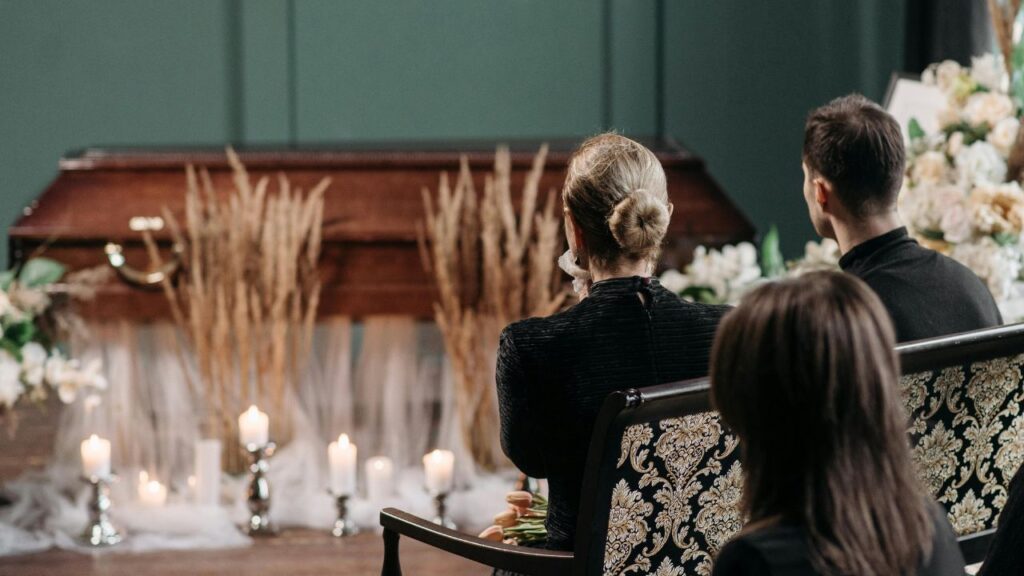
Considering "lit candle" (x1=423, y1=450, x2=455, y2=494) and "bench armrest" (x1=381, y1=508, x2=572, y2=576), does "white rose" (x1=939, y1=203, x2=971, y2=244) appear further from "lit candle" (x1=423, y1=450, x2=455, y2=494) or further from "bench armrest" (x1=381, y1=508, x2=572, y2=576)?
"bench armrest" (x1=381, y1=508, x2=572, y2=576)

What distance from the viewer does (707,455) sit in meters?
1.57

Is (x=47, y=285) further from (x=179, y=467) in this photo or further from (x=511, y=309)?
(x=511, y=309)

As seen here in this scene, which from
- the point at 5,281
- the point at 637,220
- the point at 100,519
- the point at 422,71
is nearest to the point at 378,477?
the point at 100,519

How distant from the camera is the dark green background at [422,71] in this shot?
494 cm

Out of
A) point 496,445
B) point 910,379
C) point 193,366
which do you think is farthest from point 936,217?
point 193,366

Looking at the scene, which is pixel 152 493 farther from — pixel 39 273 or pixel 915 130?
pixel 915 130

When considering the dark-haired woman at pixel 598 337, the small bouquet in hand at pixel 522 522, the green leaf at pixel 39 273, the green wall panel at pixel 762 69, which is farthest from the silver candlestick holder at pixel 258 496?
the green wall panel at pixel 762 69

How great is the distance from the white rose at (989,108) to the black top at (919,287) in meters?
0.89

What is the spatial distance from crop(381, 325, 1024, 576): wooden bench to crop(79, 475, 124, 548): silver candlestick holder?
1.37 meters

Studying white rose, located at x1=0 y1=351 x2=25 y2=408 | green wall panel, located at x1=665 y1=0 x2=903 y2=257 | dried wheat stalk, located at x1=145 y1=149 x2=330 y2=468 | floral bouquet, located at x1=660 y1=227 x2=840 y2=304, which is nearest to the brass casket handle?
dried wheat stalk, located at x1=145 y1=149 x2=330 y2=468

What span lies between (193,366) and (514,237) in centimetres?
101

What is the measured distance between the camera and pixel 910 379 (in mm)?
1677

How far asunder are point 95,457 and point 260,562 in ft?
1.57

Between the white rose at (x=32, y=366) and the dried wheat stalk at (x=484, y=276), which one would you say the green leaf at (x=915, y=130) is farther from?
the white rose at (x=32, y=366)
